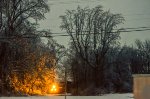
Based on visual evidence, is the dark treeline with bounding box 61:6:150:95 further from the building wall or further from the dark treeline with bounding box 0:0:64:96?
the building wall

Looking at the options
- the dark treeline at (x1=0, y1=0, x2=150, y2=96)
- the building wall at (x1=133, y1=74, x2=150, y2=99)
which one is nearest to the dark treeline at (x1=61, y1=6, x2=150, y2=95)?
the dark treeline at (x1=0, y1=0, x2=150, y2=96)

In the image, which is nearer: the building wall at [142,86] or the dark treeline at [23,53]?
the building wall at [142,86]

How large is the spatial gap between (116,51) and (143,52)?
306 inches

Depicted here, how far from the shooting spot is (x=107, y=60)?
229ft

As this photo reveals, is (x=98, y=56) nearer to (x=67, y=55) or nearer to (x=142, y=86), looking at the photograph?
(x=67, y=55)

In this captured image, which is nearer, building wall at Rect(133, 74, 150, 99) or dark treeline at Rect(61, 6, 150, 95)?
building wall at Rect(133, 74, 150, 99)

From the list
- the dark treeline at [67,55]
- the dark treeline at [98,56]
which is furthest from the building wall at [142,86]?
the dark treeline at [98,56]

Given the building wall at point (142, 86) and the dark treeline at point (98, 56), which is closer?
the building wall at point (142, 86)

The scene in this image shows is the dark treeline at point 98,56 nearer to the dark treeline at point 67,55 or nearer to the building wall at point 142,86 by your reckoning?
the dark treeline at point 67,55

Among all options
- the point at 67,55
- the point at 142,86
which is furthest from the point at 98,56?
the point at 142,86

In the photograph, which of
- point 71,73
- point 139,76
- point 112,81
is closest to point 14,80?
point 71,73

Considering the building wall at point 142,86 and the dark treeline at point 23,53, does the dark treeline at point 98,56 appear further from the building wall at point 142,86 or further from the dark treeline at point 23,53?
the building wall at point 142,86

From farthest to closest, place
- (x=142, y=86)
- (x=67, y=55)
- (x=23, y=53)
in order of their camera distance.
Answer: (x=67, y=55), (x=23, y=53), (x=142, y=86)

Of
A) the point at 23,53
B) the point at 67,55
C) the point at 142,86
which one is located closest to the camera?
the point at 142,86
